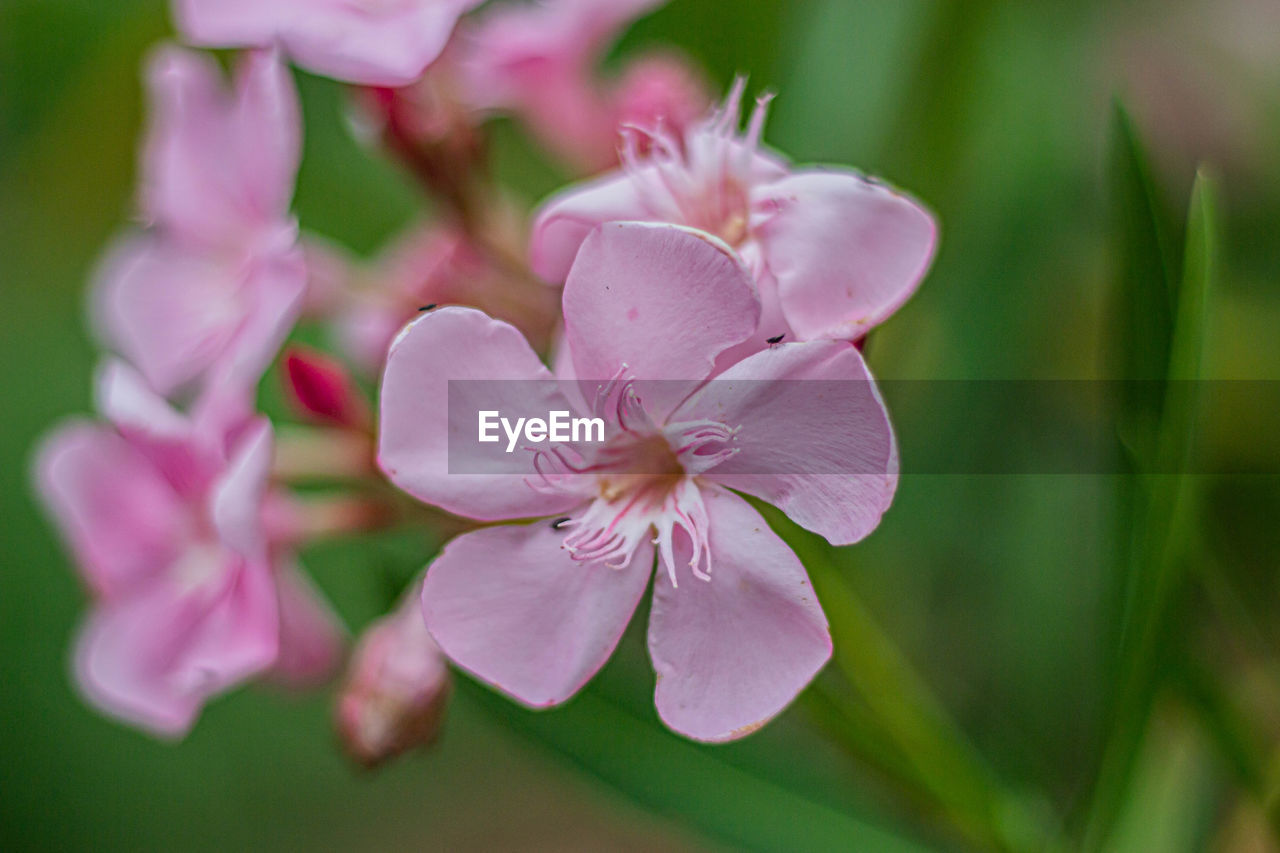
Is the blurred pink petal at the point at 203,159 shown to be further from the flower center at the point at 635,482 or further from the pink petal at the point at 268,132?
the flower center at the point at 635,482

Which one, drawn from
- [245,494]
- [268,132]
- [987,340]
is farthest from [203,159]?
[987,340]

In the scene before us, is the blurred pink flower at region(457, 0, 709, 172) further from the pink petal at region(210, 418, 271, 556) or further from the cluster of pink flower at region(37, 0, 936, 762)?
the pink petal at region(210, 418, 271, 556)

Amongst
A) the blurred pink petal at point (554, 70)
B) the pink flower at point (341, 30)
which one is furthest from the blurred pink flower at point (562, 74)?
the pink flower at point (341, 30)

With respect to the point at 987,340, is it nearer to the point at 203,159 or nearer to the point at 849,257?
the point at 849,257

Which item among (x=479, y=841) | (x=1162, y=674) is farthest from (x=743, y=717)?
(x=479, y=841)

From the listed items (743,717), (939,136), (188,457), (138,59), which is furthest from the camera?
(138,59)

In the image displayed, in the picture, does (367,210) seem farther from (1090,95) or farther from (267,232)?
(1090,95)
